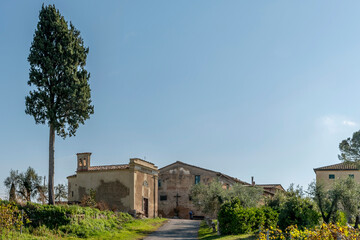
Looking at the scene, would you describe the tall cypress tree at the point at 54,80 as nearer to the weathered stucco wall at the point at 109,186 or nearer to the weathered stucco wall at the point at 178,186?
the weathered stucco wall at the point at 109,186

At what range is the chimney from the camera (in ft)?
129

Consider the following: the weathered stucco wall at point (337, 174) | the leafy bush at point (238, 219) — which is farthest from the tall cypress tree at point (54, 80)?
the weathered stucco wall at point (337, 174)

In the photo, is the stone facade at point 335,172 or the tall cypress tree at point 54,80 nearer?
the tall cypress tree at point 54,80

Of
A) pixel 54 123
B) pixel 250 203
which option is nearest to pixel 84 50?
pixel 54 123

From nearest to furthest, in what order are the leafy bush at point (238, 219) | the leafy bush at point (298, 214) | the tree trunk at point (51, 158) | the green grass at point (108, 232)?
1. the green grass at point (108, 232)
2. the leafy bush at point (298, 214)
3. the leafy bush at point (238, 219)
4. the tree trunk at point (51, 158)

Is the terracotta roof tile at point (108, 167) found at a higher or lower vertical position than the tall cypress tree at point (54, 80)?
lower

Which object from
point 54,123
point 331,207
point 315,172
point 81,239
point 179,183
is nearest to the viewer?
point 81,239

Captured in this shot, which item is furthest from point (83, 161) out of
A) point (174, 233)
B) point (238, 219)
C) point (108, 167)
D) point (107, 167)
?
point (238, 219)

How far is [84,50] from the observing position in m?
33.3

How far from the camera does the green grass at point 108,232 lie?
22.0 m

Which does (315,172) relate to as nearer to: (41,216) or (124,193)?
(124,193)

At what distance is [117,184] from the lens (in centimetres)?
3756

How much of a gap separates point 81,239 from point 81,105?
11.3 metres

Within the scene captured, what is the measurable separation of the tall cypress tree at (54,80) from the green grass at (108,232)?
626 cm
